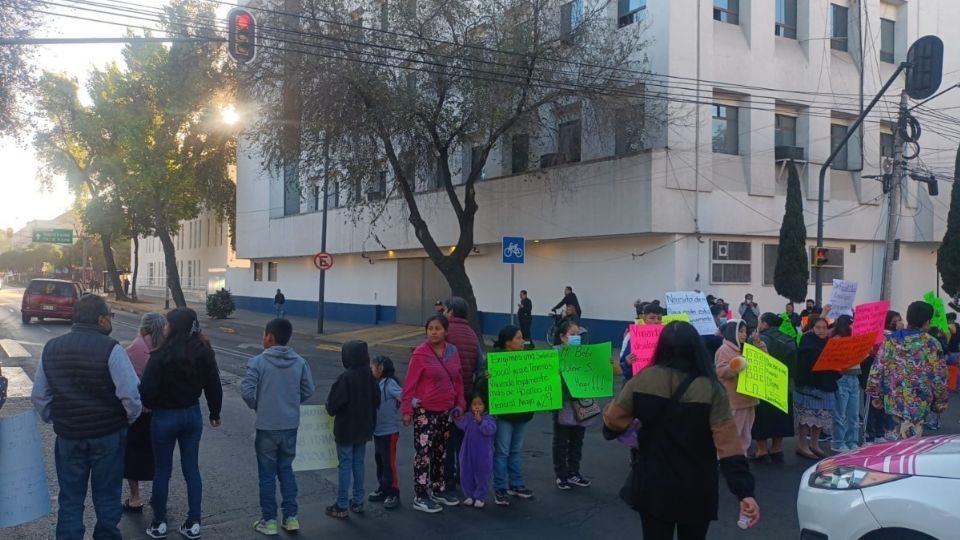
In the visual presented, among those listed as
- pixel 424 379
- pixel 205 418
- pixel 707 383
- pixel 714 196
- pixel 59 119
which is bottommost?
pixel 205 418

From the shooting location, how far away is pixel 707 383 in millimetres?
3572

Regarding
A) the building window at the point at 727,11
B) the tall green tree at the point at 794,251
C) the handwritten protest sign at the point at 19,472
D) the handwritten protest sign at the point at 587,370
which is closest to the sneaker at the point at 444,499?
the handwritten protest sign at the point at 587,370

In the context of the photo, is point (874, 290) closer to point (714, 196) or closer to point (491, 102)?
point (714, 196)

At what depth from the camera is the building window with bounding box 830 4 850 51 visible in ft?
75.5

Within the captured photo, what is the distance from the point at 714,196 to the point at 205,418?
14635 mm

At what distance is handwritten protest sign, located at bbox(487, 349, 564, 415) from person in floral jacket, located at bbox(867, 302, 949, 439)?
3606 millimetres

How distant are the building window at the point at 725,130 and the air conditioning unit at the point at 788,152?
125 centimetres

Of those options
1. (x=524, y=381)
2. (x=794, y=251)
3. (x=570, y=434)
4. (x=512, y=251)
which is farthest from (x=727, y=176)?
(x=524, y=381)

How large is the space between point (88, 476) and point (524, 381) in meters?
3.54

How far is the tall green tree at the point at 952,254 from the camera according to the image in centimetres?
2144

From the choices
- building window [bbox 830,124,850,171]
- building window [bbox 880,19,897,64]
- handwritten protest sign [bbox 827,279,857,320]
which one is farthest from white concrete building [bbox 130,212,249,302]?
handwritten protest sign [bbox 827,279,857,320]

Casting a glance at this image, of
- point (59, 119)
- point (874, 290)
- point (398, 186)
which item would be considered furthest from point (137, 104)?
point (874, 290)

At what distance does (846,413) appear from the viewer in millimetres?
8930

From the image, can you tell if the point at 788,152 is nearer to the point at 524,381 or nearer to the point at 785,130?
the point at 785,130
